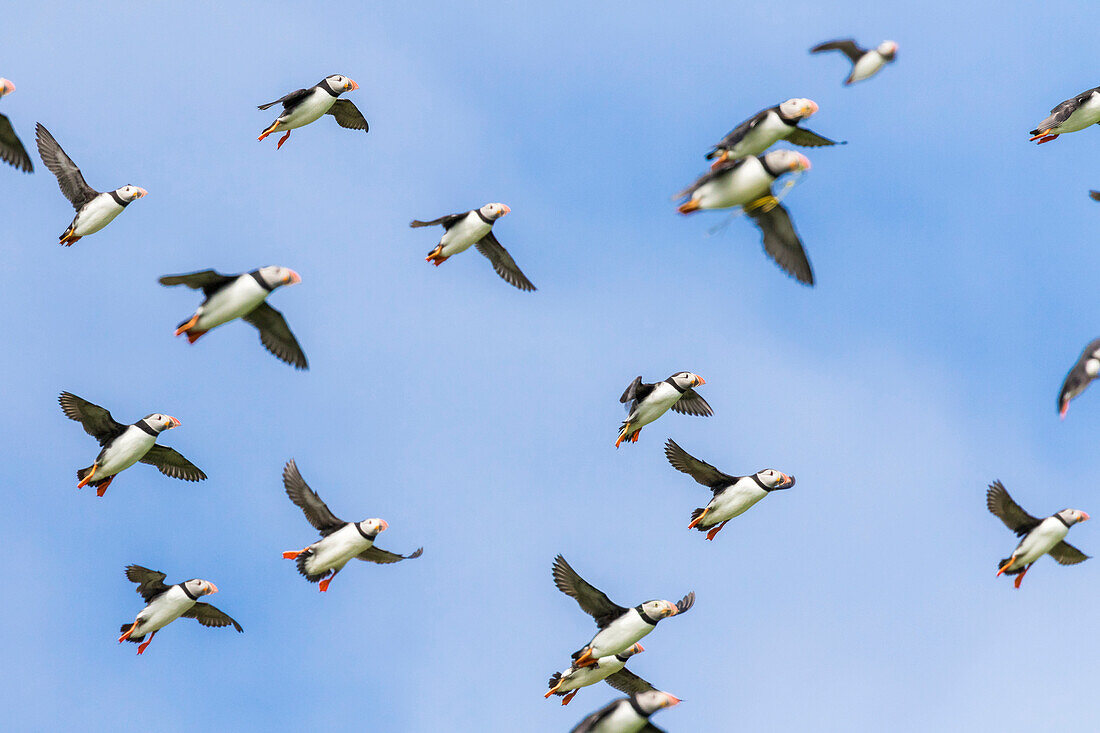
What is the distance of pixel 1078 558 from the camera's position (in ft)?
53.2

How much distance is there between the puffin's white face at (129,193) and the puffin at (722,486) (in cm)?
700

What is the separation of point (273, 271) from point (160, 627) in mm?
4913

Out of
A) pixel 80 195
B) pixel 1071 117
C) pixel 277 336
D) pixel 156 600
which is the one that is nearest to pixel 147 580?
pixel 156 600

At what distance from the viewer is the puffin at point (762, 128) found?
1324 centimetres

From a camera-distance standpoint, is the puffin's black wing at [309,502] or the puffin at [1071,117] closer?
the puffin's black wing at [309,502]

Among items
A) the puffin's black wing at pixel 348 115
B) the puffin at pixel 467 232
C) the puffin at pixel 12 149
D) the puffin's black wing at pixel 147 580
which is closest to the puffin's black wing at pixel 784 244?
the puffin at pixel 467 232

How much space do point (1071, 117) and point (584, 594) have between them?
793 centimetres

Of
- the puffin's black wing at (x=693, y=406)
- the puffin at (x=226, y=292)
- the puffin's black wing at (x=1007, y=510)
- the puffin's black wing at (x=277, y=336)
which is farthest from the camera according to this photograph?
the puffin's black wing at (x=693, y=406)

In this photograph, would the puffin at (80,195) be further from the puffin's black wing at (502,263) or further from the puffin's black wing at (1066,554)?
the puffin's black wing at (1066,554)

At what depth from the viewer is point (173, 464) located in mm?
17109

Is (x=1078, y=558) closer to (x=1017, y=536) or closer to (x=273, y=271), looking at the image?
(x=1017, y=536)

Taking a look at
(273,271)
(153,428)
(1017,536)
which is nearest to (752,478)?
(1017,536)

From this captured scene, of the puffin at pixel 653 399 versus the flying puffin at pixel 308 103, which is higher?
the flying puffin at pixel 308 103

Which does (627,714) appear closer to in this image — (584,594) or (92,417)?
(584,594)
